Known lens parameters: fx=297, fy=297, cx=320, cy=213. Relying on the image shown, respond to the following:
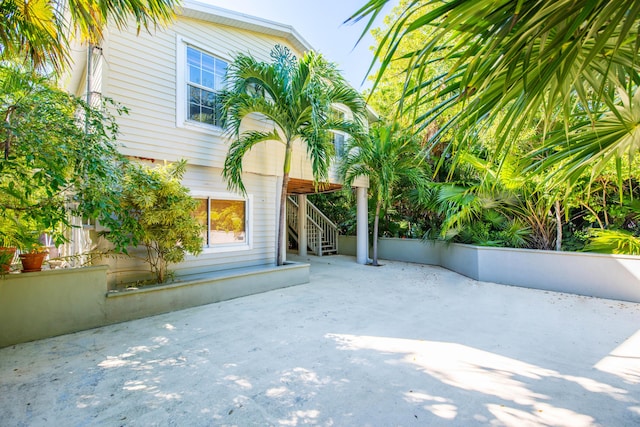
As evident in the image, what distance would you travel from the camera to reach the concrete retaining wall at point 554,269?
5137mm

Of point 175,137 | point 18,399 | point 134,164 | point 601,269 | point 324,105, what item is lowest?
point 18,399

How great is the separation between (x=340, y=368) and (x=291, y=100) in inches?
186

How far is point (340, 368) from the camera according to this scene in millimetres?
2891

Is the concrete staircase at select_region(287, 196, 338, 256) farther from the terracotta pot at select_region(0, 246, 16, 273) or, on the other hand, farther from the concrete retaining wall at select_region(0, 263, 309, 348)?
the terracotta pot at select_region(0, 246, 16, 273)

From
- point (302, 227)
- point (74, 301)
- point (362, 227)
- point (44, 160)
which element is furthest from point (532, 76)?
point (302, 227)

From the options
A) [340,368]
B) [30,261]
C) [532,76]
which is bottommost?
[340,368]

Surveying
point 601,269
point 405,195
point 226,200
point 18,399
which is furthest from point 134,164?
point 601,269

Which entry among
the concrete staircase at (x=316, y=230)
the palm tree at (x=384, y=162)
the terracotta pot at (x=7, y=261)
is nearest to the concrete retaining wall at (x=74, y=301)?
the terracotta pot at (x=7, y=261)

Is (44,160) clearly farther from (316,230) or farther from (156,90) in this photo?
(316,230)

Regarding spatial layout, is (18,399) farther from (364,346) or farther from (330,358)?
(364,346)

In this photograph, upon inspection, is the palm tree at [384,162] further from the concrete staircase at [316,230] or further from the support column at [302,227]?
the concrete staircase at [316,230]

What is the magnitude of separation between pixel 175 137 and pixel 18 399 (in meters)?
4.27

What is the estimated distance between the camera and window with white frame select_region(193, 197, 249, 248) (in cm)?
596

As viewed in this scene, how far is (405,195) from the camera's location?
371 inches
